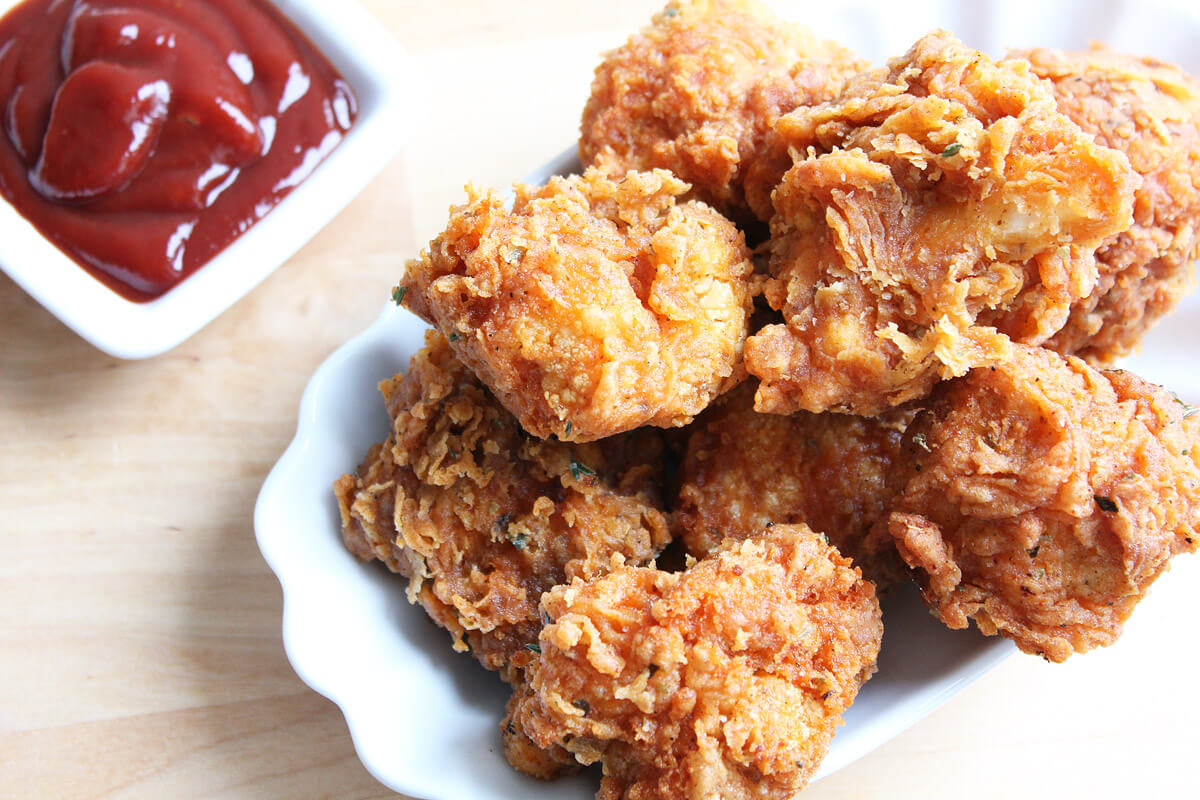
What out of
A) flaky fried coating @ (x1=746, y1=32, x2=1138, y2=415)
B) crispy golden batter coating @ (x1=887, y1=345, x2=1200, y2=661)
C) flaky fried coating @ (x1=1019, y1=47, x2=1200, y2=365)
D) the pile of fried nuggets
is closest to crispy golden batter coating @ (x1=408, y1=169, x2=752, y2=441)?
the pile of fried nuggets

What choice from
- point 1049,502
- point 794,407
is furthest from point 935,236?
point 1049,502

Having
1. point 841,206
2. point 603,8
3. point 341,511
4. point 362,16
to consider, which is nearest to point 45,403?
point 341,511

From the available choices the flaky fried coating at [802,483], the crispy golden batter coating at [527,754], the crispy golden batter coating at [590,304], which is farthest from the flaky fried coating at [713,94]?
the crispy golden batter coating at [527,754]

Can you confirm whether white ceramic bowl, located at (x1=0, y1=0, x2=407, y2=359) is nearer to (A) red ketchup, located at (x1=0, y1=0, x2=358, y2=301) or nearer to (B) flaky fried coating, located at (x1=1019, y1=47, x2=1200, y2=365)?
(A) red ketchup, located at (x1=0, y1=0, x2=358, y2=301)

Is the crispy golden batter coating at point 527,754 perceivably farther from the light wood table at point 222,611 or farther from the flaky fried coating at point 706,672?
the light wood table at point 222,611

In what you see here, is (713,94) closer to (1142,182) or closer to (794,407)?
(794,407)
